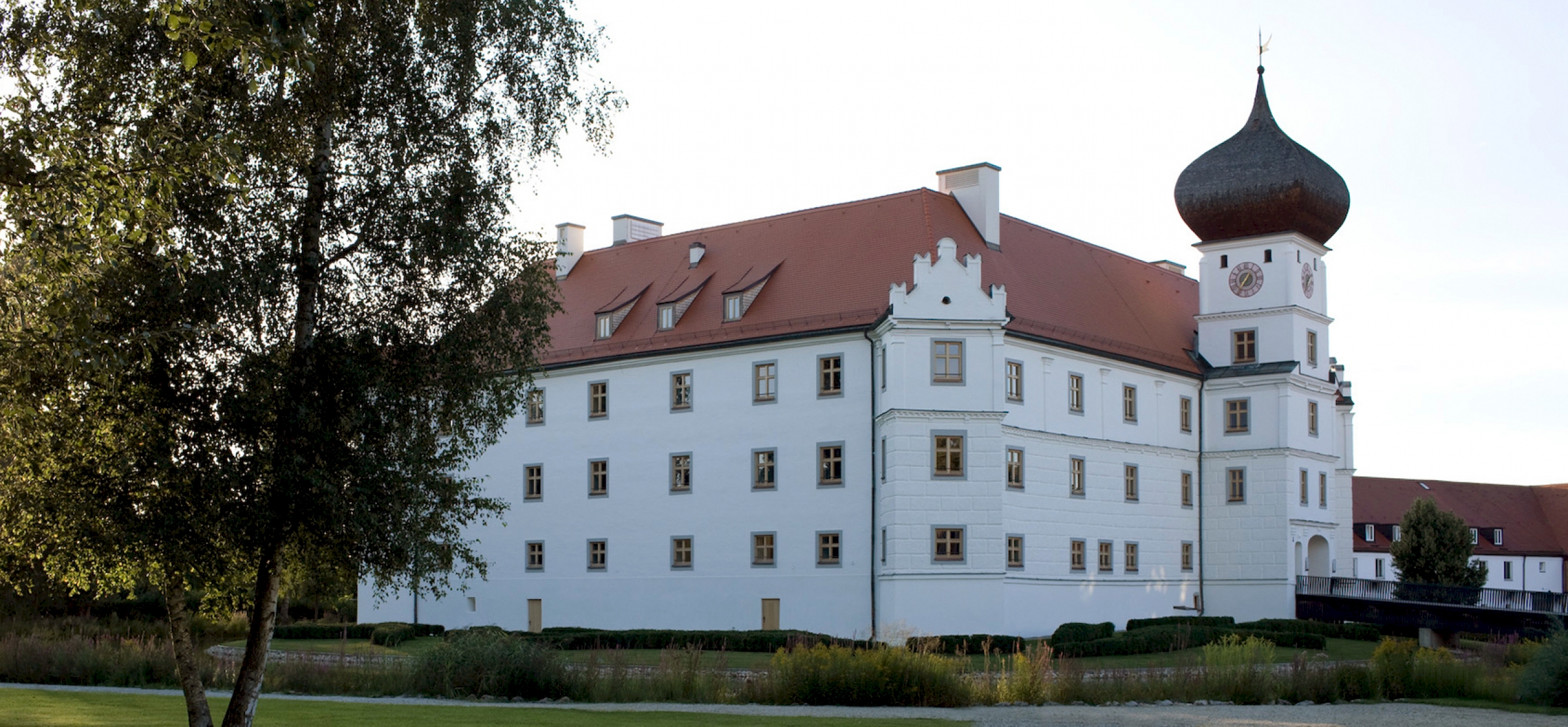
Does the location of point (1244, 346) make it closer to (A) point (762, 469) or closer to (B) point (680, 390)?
(A) point (762, 469)

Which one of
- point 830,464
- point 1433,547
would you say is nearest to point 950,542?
point 830,464

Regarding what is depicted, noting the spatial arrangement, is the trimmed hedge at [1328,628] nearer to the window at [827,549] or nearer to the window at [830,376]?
the window at [827,549]

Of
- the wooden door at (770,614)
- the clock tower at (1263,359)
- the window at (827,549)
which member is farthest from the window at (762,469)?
the clock tower at (1263,359)

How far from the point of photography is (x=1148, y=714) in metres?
19.9

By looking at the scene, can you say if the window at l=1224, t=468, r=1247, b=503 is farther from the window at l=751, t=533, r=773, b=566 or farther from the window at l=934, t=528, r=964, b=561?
the window at l=751, t=533, r=773, b=566

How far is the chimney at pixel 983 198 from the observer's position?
4209 centimetres

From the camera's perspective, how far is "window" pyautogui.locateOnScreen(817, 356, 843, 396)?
38031mm

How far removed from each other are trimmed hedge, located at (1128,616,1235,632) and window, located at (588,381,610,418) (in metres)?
15.5

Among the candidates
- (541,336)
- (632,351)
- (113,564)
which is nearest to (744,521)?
(632,351)

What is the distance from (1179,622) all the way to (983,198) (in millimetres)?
12600

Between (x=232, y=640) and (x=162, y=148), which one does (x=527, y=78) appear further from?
(x=232, y=640)

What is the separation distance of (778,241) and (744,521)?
8592mm

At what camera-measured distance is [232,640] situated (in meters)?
42.8

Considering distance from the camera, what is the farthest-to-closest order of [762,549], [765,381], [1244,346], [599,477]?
1. [1244,346]
2. [599,477]
3. [765,381]
4. [762,549]
